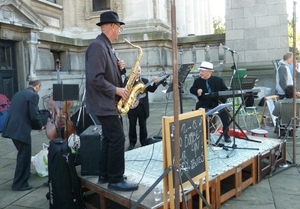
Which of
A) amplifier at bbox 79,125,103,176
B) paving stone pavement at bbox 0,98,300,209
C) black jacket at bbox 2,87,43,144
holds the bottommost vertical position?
paving stone pavement at bbox 0,98,300,209

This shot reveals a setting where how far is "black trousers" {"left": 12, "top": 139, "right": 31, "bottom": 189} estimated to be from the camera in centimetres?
466

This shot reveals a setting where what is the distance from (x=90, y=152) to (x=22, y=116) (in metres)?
1.28

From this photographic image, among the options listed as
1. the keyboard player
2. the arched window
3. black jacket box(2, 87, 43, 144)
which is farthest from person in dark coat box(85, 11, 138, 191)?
the arched window

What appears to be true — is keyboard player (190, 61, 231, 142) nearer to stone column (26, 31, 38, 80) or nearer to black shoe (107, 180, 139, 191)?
black shoe (107, 180, 139, 191)

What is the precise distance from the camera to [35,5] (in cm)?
1215

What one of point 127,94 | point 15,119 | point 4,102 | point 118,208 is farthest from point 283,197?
→ point 4,102

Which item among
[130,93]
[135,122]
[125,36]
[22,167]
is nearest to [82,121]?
[135,122]

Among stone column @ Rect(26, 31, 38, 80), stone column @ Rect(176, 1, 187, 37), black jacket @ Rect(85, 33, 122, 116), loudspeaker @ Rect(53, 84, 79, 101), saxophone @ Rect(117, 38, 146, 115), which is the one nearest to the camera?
black jacket @ Rect(85, 33, 122, 116)

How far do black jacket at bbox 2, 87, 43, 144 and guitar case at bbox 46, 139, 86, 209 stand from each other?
37.6 inches

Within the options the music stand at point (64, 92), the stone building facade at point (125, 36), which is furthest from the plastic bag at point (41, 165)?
the stone building facade at point (125, 36)

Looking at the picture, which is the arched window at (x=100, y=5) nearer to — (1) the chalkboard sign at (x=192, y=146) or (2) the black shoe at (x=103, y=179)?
(2) the black shoe at (x=103, y=179)

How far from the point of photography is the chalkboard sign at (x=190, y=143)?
2986 millimetres

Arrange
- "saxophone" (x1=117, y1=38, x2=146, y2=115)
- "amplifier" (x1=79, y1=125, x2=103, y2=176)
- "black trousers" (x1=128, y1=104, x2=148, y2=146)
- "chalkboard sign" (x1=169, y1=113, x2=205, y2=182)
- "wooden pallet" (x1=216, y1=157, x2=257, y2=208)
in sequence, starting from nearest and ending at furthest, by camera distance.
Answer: "chalkboard sign" (x1=169, y1=113, x2=205, y2=182) → "saxophone" (x1=117, y1=38, x2=146, y2=115) → "wooden pallet" (x1=216, y1=157, x2=257, y2=208) → "amplifier" (x1=79, y1=125, x2=103, y2=176) → "black trousers" (x1=128, y1=104, x2=148, y2=146)

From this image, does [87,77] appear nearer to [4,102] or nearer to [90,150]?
[90,150]
